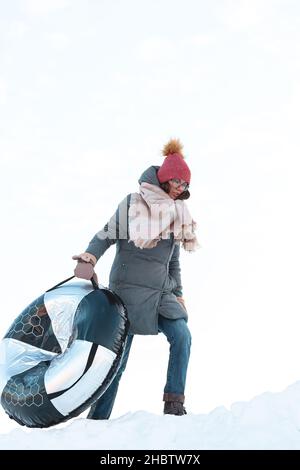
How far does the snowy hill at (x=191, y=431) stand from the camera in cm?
307

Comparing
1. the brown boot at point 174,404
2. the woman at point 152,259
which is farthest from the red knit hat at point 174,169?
the brown boot at point 174,404

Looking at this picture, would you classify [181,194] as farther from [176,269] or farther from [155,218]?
[176,269]

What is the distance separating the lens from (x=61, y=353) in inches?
149

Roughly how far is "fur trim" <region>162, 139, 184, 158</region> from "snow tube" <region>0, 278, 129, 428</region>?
1.05 metres

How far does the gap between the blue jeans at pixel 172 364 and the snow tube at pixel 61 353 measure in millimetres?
376

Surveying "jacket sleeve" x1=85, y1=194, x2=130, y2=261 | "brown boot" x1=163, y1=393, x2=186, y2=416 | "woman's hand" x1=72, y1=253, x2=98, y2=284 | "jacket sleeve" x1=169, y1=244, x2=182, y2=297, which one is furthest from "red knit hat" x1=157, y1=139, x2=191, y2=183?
"brown boot" x1=163, y1=393, x2=186, y2=416

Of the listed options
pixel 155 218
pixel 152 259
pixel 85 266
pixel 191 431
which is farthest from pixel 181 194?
pixel 191 431

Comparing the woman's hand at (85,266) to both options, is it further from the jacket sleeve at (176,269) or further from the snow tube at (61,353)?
the jacket sleeve at (176,269)

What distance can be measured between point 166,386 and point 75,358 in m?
0.74

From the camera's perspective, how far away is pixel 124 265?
13.5 ft
